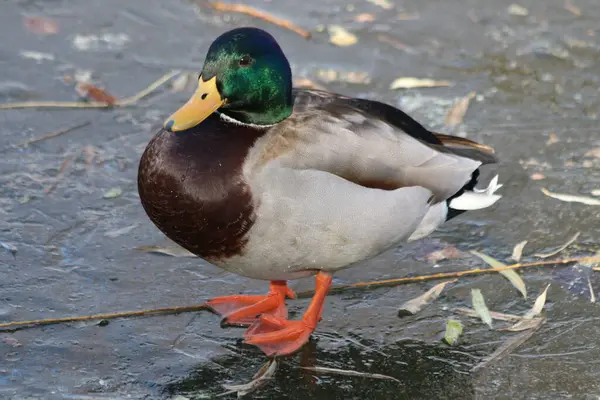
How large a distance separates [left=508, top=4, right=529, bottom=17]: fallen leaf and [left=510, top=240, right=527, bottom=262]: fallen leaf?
325cm

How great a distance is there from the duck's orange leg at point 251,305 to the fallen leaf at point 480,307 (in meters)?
0.78

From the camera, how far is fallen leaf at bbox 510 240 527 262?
14.5 feet

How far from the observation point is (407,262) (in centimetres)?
439

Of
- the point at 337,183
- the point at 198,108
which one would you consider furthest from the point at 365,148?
the point at 198,108

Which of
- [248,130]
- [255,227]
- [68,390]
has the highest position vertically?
[248,130]

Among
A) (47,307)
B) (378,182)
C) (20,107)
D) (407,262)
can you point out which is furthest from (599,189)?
(20,107)

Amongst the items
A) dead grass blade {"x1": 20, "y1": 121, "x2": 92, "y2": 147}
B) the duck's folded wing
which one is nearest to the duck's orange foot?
the duck's folded wing

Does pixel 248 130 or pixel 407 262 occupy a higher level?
pixel 248 130

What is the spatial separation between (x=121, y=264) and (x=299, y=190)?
1.12m

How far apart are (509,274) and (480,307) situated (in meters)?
0.34

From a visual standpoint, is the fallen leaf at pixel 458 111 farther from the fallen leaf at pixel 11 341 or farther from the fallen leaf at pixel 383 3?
the fallen leaf at pixel 11 341

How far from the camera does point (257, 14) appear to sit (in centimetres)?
702

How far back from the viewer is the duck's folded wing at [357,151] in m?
3.58

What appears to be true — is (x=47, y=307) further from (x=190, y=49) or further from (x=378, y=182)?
(x=190, y=49)
